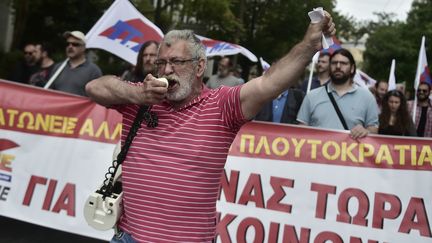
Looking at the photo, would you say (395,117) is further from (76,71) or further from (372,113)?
(76,71)

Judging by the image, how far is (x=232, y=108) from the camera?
2.42 m

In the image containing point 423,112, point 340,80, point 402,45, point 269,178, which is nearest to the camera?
point 269,178

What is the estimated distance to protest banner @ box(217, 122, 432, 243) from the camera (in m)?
4.39

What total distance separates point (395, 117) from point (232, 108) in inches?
159

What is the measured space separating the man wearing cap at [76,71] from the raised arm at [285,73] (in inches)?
151

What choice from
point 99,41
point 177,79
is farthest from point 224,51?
point 177,79

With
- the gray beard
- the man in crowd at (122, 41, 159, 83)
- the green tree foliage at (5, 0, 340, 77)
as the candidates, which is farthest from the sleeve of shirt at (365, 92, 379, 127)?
the green tree foliage at (5, 0, 340, 77)

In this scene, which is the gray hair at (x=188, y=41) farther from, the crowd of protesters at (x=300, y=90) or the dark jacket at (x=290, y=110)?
the dark jacket at (x=290, y=110)

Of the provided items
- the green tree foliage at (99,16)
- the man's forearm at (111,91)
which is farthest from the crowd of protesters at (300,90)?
the green tree foliage at (99,16)

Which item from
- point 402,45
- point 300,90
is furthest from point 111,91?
point 402,45

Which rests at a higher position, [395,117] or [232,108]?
[232,108]

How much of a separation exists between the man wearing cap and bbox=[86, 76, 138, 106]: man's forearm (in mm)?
3352

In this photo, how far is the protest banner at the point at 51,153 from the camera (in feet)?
16.4

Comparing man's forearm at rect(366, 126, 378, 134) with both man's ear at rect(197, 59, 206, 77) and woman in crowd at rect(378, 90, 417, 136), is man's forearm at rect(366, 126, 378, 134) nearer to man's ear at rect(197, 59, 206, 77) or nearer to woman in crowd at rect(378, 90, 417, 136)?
woman in crowd at rect(378, 90, 417, 136)
